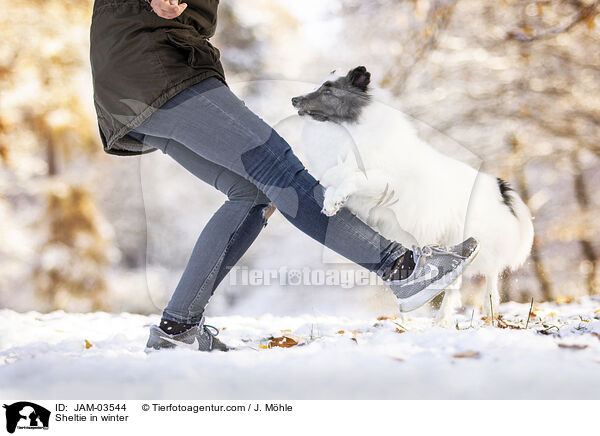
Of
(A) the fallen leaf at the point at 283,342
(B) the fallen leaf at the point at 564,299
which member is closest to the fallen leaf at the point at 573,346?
(A) the fallen leaf at the point at 283,342

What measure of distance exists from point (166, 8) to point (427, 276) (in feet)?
3.12

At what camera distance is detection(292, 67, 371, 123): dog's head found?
5.45 feet

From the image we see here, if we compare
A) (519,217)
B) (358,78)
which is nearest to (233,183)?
(358,78)

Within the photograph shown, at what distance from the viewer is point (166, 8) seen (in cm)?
123

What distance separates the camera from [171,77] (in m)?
1.23

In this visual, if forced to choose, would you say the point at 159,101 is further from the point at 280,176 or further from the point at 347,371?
the point at 347,371

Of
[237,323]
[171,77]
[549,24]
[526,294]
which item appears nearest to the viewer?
[171,77]

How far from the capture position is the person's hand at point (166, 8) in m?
1.22

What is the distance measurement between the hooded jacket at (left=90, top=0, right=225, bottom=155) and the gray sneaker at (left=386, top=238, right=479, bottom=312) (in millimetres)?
740

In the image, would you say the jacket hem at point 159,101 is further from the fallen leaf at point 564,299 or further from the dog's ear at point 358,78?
the fallen leaf at point 564,299
